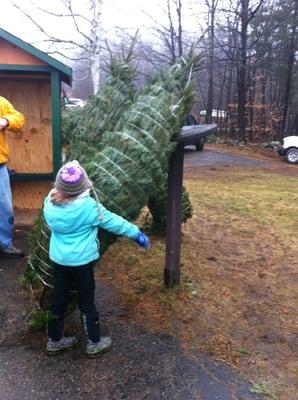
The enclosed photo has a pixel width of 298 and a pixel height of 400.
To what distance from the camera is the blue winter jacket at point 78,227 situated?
2.79 meters

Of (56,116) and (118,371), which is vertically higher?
(56,116)

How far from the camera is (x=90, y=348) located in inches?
121

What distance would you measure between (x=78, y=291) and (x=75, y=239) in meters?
0.39

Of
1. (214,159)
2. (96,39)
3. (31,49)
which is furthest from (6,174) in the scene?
(96,39)

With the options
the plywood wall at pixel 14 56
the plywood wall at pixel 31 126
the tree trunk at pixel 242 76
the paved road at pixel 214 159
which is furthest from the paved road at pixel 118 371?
the tree trunk at pixel 242 76

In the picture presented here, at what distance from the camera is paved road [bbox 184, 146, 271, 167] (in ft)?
49.6

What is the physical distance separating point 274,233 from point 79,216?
13.2 feet

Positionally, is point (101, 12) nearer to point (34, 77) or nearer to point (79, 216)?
point (34, 77)

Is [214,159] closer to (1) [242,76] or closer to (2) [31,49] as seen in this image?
(1) [242,76]

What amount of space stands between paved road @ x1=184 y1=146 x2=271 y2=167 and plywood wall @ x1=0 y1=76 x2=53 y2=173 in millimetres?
8467

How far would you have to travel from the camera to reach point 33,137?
20.4 feet

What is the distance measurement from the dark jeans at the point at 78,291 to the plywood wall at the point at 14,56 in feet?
10.9

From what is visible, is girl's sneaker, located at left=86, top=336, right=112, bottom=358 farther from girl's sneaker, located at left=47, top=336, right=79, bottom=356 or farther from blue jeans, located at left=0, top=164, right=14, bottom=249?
blue jeans, located at left=0, top=164, right=14, bottom=249

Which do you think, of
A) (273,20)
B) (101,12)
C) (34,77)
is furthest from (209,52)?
(34,77)
